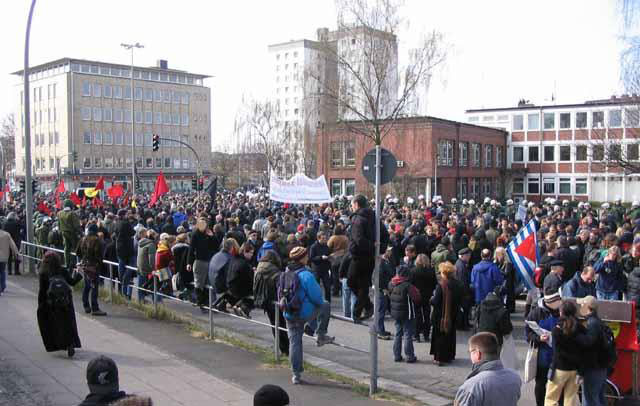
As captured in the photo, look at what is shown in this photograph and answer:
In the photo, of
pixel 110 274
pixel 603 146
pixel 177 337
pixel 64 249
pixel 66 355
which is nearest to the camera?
pixel 66 355

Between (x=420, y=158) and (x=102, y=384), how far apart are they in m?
44.6

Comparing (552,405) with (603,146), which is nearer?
(552,405)

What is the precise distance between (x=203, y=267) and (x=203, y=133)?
94.2 meters

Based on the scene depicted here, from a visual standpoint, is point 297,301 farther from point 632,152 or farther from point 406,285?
point 632,152

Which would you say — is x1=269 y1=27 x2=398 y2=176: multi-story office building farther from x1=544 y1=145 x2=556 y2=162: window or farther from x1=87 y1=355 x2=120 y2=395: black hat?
x1=87 y1=355 x2=120 y2=395: black hat

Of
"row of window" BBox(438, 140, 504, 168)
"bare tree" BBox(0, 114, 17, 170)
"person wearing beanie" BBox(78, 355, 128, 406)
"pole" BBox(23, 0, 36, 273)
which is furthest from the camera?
"bare tree" BBox(0, 114, 17, 170)

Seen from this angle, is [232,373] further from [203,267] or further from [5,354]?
[203,267]

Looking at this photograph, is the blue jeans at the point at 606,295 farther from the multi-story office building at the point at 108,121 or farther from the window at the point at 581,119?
the multi-story office building at the point at 108,121

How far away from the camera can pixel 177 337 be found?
11188mm

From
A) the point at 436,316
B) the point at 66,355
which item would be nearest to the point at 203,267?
the point at 66,355

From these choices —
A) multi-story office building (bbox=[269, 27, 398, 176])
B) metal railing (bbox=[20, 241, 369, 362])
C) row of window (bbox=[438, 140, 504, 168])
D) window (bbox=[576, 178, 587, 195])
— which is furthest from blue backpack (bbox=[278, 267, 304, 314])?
window (bbox=[576, 178, 587, 195])

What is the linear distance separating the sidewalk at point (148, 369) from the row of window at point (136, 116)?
273ft

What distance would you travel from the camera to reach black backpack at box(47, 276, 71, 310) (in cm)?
964

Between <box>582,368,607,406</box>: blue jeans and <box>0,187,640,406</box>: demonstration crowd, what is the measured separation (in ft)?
0.04
